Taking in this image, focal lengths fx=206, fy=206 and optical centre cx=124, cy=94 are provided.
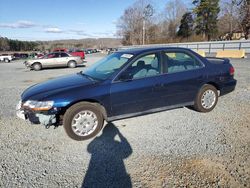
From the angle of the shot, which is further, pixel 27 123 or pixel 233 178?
pixel 27 123

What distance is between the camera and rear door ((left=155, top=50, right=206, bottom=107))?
13.9 feet

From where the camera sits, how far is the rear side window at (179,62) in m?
4.38

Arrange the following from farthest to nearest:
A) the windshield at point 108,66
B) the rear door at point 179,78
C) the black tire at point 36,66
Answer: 1. the black tire at point 36,66
2. the rear door at point 179,78
3. the windshield at point 108,66

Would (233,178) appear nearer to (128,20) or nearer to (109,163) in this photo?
(109,163)

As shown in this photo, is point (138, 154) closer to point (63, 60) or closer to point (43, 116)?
point (43, 116)

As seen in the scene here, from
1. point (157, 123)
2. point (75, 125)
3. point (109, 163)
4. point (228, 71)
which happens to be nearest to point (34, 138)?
point (75, 125)

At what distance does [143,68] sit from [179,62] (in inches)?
35.4

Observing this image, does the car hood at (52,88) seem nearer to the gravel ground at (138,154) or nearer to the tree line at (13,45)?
the gravel ground at (138,154)

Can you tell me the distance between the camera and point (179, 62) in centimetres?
457

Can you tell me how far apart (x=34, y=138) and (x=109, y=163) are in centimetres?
169

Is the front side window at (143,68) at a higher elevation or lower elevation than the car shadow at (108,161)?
higher

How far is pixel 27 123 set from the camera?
4.51m

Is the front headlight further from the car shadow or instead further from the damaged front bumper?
the car shadow

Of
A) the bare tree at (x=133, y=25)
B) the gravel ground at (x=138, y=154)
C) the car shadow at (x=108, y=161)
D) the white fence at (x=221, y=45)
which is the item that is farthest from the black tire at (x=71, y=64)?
the bare tree at (x=133, y=25)
